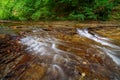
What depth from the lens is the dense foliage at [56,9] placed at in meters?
10.3

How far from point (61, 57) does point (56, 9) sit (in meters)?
7.05

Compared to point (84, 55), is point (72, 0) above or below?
above

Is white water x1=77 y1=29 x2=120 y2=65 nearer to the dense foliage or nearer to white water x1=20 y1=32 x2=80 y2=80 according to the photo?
white water x1=20 y1=32 x2=80 y2=80

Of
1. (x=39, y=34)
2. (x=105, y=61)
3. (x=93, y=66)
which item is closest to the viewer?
(x=93, y=66)

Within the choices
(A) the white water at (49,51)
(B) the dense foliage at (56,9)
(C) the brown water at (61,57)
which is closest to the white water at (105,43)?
(C) the brown water at (61,57)

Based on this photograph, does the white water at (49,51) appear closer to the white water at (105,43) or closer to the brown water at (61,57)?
the brown water at (61,57)

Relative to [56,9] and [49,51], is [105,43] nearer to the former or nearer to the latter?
[49,51]

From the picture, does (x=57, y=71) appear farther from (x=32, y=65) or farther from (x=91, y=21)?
(x=91, y=21)

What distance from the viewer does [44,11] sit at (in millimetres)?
10953

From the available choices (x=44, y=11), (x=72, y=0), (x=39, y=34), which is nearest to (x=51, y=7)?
(x=44, y=11)

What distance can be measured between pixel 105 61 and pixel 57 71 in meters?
1.39

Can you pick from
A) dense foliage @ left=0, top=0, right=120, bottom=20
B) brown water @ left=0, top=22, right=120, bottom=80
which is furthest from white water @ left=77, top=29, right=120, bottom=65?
dense foliage @ left=0, top=0, right=120, bottom=20

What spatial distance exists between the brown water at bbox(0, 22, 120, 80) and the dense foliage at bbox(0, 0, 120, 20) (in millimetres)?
3395

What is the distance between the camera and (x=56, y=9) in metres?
11.4
